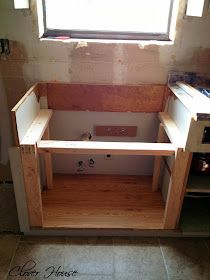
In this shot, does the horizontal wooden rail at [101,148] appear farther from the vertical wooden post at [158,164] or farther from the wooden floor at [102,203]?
the wooden floor at [102,203]

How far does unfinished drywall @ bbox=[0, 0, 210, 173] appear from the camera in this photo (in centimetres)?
151

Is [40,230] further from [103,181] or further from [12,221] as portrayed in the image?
[103,181]

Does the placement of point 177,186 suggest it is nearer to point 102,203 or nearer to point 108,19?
point 102,203

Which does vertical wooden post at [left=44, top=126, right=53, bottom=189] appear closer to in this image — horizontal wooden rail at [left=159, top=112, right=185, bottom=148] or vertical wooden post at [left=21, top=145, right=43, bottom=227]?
vertical wooden post at [left=21, top=145, right=43, bottom=227]

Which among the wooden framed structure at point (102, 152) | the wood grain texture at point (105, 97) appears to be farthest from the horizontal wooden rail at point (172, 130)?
the wood grain texture at point (105, 97)

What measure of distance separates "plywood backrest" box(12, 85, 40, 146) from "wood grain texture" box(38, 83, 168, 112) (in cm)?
13

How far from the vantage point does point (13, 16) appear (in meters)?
1.46

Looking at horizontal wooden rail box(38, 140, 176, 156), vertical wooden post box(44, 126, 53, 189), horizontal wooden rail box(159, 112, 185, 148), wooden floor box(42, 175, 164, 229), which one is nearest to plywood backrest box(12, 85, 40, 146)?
horizontal wooden rail box(38, 140, 176, 156)

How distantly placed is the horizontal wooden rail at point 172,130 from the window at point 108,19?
0.51m

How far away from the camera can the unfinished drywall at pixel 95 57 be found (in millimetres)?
1509

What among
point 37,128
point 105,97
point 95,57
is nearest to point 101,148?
point 37,128

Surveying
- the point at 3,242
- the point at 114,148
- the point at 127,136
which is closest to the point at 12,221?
the point at 3,242

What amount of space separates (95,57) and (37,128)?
586 mm

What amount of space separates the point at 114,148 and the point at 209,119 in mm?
480
